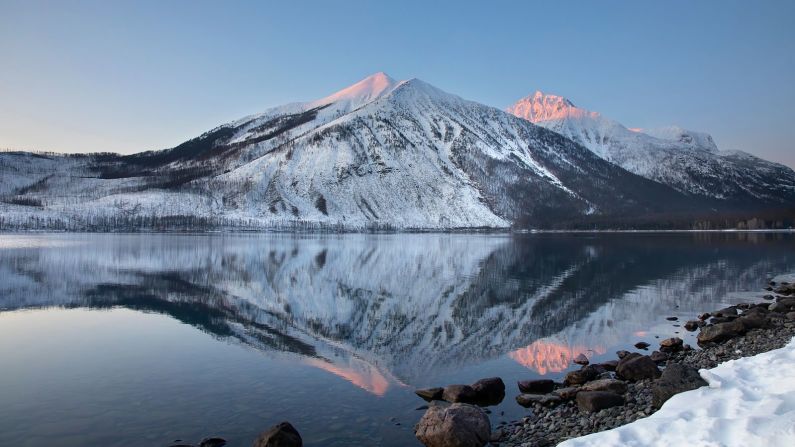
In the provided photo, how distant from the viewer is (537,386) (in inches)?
725

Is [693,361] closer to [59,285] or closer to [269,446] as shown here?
[269,446]

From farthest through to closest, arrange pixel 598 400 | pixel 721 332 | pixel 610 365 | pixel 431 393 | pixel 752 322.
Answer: pixel 752 322 < pixel 721 332 < pixel 610 365 < pixel 431 393 < pixel 598 400

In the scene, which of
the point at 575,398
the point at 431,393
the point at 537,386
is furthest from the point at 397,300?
the point at 575,398

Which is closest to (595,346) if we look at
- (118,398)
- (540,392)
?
(540,392)

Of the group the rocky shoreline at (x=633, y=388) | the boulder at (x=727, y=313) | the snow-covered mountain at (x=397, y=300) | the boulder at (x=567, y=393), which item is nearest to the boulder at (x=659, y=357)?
the rocky shoreline at (x=633, y=388)

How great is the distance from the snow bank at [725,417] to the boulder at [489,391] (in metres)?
6.07

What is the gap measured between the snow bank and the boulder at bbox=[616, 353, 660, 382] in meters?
3.82

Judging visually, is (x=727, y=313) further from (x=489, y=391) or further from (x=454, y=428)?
(x=454, y=428)

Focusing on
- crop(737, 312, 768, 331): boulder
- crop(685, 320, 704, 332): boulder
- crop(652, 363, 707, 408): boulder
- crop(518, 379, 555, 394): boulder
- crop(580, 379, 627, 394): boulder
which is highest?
crop(652, 363, 707, 408): boulder

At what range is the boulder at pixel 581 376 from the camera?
746 inches

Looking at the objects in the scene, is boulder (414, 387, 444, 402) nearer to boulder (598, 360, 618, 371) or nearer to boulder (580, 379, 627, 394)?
boulder (580, 379, 627, 394)

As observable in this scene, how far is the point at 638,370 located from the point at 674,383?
483cm

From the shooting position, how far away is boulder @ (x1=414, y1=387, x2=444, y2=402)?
1795 centimetres

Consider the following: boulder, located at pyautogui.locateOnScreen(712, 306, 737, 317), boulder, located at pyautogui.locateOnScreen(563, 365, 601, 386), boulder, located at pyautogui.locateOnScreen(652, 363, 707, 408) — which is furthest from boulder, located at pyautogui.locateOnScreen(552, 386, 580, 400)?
boulder, located at pyautogui.locateOnScreen(712, 306, 737, 317)
